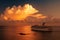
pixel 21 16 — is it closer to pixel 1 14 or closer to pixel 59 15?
pixel 1 14

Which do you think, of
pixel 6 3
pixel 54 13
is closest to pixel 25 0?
pixel 6 3

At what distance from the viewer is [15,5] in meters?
7.61

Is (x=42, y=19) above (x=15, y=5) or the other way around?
the other way around

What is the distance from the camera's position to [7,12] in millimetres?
7520

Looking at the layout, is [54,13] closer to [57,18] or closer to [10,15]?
[57,18]

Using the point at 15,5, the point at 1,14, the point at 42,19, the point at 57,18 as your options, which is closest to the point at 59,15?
the point at 57,18

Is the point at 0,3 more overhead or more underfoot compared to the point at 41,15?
more overhead

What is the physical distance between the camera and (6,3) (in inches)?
300

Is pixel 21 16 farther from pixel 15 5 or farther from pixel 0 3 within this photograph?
pixel 0 3

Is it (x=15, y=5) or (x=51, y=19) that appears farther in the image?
(x=51, y=19)

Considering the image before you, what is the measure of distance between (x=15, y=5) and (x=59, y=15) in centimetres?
222

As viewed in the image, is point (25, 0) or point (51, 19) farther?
point (51, 19)

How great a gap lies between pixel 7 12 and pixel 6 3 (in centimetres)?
45

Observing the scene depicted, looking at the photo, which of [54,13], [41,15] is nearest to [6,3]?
[41,15]
